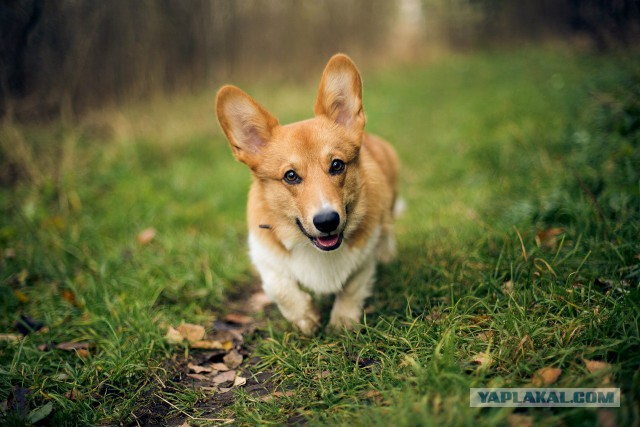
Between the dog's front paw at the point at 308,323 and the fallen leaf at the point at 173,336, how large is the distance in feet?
2.33

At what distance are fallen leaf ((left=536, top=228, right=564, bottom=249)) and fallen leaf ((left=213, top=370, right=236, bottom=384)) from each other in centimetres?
202

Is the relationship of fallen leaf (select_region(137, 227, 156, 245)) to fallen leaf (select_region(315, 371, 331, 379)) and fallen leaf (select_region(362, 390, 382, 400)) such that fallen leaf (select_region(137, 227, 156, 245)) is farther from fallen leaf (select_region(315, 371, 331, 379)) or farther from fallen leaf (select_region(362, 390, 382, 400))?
fallen leaf (select_region(362, 390, 382, 400))

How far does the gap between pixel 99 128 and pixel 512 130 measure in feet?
17.9

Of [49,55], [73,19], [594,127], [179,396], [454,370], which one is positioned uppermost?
[73,19]

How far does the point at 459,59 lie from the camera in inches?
595

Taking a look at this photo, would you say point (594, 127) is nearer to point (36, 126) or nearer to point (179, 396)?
point (179, 396)

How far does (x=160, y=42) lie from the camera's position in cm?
647

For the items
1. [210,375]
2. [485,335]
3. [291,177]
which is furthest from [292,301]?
[485,335]

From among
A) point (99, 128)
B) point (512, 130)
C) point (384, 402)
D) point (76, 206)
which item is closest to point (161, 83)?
point (99, 128)

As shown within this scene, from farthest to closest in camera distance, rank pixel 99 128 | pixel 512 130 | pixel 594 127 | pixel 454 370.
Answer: pixel 99 128, pixel 512 130, pixel 594 127, pixel 454 370

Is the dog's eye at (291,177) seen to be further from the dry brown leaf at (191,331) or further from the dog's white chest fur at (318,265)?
the dry brown leaf at (191,331)

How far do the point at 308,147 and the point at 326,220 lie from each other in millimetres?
510

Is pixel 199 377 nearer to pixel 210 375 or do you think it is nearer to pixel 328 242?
pixel 210 375

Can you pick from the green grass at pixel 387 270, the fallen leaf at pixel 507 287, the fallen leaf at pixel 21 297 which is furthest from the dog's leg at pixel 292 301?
the fallen leaf at pixel 21 297
